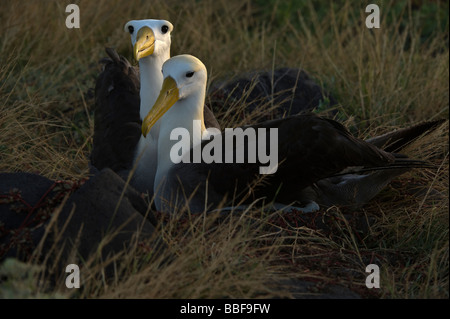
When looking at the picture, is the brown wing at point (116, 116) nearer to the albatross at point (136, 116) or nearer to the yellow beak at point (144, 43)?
the albatross at point (136, 116)

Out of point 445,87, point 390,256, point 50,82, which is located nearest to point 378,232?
point 390,256

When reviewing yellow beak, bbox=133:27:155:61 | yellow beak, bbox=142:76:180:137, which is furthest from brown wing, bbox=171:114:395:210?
yellow beak, bbox=133:27:155:61

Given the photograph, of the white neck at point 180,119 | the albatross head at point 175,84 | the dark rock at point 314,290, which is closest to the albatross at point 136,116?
the white neck at point 180,119

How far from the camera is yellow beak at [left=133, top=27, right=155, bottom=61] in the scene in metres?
4.85

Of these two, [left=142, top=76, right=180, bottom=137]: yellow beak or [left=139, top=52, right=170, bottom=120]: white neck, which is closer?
[left=142, top=76, right=180, bottom=137]: yellow beak

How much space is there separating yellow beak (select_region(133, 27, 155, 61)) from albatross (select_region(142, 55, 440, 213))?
328 millimetres

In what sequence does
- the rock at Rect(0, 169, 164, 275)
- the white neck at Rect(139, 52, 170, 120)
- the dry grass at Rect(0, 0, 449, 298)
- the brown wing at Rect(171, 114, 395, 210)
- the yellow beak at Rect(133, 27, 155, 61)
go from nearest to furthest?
the rock at Rect(0, 169, 164, 275), the dry grass at Rect(0, 0, 449, 298), the brown wing at Rect(171, 114, 395, 210), the yellow beak at Rect(133, 27, 155, 61), the white neck at Rect(139, 52, 170, 120)

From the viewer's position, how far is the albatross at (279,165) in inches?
169

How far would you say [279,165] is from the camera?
4.33 m

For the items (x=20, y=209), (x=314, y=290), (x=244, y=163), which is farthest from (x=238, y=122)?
(x=314, y=290)

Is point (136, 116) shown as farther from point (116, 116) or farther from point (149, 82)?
point (149, 82)

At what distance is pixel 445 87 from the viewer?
654 centimetres

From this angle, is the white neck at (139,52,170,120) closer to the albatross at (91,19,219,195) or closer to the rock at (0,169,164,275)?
the albatross at (91,19,219,195)
